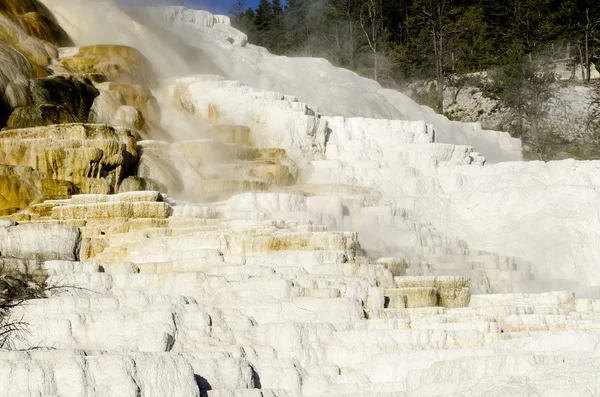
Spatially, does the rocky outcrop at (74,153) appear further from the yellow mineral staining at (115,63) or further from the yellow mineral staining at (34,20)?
the yellow mineral staining at (34,20)

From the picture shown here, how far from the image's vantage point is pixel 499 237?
16.2 meters

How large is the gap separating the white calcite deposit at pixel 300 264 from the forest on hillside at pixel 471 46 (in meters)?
11.1

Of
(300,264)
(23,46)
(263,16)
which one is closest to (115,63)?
(23,46)

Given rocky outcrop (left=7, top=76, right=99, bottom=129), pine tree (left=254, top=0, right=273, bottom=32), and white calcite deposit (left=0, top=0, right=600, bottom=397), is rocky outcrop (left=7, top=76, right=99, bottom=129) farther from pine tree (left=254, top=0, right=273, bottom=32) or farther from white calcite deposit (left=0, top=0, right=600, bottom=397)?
pine tree (left=254, top=0, right=273, bottom=32)

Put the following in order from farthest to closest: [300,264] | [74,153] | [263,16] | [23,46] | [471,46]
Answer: [263,16] < [471,46] < [23,46] < [74,153] < [300,264]

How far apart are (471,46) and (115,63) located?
1861cm

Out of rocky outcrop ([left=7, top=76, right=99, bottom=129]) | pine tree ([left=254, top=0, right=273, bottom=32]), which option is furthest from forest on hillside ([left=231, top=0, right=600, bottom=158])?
rocky outcrop ([left=7, top=76, right=99, bottom=129])

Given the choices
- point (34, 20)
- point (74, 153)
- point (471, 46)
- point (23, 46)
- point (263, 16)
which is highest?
point (263, 16)

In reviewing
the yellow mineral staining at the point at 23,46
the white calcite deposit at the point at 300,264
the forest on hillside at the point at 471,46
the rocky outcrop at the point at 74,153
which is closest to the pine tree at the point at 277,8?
the forest on hillside at the point at 471,46

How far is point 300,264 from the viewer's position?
11.0m

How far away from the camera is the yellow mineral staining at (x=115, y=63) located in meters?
20.5

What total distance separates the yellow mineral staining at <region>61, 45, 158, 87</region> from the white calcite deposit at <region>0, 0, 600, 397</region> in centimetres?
57

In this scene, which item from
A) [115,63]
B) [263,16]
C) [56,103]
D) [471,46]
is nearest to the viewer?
[56,103]

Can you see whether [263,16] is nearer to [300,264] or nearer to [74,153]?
[74,153]
